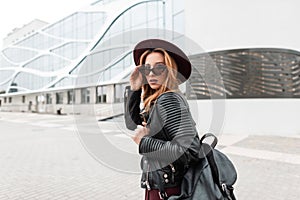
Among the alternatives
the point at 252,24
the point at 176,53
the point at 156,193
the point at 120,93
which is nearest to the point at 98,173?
the point at 120,93

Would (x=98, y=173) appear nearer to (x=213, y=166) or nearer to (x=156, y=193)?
(x=156, y=193)

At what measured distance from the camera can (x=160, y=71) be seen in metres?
1.32

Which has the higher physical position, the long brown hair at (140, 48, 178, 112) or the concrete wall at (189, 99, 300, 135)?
the long brown hair at (140, 48, 178, 112)

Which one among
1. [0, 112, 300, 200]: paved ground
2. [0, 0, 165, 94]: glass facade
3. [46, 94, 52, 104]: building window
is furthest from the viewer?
[46, 94, 52, 104]: building window

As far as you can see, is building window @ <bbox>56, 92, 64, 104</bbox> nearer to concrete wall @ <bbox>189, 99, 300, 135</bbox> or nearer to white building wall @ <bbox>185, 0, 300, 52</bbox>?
white building wall @ <bbox>185, 0, 300, 52</bbox>

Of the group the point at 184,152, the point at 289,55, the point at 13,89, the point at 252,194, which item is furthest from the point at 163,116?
the point at 13,89

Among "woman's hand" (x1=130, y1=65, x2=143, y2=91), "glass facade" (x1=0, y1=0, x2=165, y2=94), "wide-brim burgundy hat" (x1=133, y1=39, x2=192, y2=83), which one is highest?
"glass facade" (x1=0, y1=0, x2=165, y2=94)

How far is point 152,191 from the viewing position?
1.45 m

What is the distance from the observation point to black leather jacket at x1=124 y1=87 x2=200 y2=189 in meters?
1.15

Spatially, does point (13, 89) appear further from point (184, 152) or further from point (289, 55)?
point (184, 152)

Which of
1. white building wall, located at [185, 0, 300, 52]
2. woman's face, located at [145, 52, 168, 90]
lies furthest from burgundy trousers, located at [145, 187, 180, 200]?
white building wall, located at [185, 0, 300, 52]

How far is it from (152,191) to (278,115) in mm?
9658

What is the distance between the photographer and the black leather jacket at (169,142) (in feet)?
3.77

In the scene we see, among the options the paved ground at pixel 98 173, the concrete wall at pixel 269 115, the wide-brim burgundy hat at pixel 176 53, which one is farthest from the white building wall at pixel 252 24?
the wide-brim burgundy hat at pixel 176 53
